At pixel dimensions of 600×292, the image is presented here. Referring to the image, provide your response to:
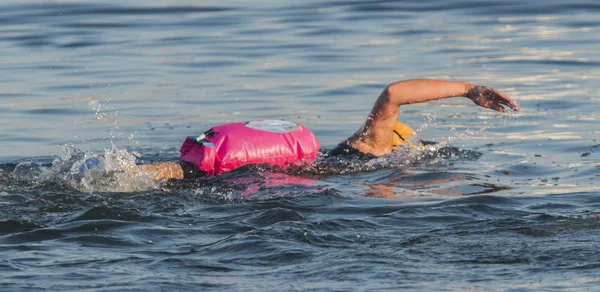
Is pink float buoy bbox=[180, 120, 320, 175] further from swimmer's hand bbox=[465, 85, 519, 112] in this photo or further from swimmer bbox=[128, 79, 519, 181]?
swimmer's hand bbox=[465, 85, 519, 112]

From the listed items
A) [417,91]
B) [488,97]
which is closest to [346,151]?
[417,91]

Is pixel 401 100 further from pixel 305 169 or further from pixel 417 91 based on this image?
pixel 305 169

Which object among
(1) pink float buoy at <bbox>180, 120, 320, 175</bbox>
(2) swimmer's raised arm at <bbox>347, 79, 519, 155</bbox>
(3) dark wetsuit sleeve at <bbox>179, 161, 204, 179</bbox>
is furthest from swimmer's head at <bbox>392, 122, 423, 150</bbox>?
(3) dark wetsuit sleeve at <bbox>179, 161, 204, 179</bbox>

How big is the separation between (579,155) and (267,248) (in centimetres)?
414

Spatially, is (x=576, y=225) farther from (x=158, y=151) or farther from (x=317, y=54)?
(x=317, y=54)

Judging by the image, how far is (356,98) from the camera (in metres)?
12.0

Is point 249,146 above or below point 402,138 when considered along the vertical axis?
above

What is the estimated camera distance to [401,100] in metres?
8.07

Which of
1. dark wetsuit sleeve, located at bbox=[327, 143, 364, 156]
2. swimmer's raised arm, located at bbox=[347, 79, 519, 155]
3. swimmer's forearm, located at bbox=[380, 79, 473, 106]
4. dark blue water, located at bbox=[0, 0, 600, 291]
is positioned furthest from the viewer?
dark wetsuit sleeve, located at bbox=[327, 143, 364, 156]

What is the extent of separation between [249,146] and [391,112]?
3.68 feet

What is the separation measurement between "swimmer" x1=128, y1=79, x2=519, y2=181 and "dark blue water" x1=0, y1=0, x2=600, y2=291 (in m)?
0.18

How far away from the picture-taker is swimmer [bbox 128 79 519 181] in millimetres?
7723

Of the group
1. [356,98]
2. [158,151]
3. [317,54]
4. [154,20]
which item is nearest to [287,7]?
[154,20]

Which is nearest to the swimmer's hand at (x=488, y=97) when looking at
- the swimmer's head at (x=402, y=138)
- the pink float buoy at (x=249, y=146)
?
the swimmer's head at (x=402, y=138)
